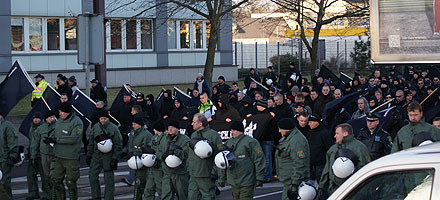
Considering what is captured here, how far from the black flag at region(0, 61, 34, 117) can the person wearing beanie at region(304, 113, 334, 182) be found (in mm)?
7202

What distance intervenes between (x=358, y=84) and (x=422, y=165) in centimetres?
1796

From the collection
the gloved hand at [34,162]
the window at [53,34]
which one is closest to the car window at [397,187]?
the gloved hand at [34,162]

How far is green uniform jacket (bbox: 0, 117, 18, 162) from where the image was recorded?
480 inches

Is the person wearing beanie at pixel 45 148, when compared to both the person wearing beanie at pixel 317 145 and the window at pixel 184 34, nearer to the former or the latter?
the person wearing beanie at pixel 317 145

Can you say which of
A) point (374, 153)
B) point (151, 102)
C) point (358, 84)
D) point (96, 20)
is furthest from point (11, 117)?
point (374, 153)

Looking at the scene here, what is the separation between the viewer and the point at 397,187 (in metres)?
4.20

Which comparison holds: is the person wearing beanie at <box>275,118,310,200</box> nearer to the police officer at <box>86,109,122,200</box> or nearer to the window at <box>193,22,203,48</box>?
the police officer at <box>86,109,122,200</box>

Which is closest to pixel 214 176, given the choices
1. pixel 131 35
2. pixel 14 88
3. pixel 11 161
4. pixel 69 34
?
pixel 11 161

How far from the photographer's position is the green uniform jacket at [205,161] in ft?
33.5

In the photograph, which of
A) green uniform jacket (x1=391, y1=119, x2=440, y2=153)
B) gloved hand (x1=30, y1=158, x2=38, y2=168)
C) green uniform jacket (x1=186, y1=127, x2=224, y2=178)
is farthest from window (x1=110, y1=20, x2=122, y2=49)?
green uniform jacket (x1=391, y1=119, x2=440, y2=153)

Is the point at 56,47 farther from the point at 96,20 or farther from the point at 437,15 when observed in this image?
the point at 437,15

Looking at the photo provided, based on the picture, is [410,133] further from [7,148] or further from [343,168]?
[7,148]

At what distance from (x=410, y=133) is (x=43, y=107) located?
8828mm

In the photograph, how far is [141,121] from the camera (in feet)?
38.7
